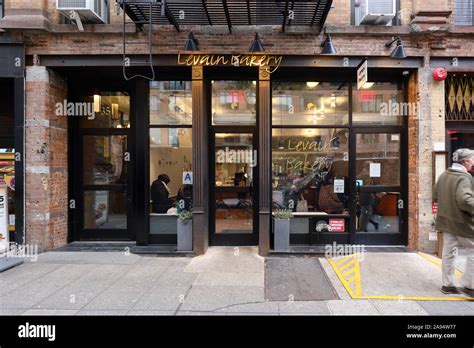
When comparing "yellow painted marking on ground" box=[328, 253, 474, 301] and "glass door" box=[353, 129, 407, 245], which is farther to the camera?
"glass door" box=[353, 129, 407, 245]

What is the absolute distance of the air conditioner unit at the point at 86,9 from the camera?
6.40m

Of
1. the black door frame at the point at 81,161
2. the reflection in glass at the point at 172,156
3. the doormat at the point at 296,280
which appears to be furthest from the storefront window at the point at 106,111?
the doormat at the point at 296,280

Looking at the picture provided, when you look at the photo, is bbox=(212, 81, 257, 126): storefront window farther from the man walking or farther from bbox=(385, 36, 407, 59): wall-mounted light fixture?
the man walking

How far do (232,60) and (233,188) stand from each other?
305cm

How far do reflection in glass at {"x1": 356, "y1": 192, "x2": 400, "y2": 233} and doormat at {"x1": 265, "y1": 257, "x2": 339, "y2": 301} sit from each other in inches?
75.6

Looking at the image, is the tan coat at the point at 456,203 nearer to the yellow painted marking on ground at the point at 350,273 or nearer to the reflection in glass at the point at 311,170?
the yellow painted marking on ground at the point at 350,273

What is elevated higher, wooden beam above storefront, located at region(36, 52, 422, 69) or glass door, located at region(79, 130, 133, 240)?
wooden beam above storefront, located at region(36, 52, 422, 69)

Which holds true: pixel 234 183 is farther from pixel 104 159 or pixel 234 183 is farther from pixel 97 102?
pixel 97 102

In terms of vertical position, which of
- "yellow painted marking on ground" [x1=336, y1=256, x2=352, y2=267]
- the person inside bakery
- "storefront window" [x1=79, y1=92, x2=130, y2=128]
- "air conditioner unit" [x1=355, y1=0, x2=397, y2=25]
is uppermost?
"air conditioner unit" [x1=355, y1=0, x2=397, y2=25]

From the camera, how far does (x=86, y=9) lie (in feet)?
20.9

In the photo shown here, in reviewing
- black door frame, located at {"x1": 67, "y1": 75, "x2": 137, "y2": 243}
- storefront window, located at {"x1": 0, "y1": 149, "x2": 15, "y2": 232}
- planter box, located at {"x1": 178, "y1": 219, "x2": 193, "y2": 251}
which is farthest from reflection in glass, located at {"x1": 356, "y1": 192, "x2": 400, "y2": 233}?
storefront window, located at {"x1": 0, "y1": 149, "x2": 15, "y2": 232}

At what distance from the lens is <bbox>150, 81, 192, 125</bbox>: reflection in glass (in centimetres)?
748

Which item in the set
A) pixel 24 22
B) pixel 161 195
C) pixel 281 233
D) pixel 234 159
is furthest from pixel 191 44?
pixel 281 233

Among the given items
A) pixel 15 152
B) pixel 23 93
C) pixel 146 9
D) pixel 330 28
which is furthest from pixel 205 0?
pixel 15 152
